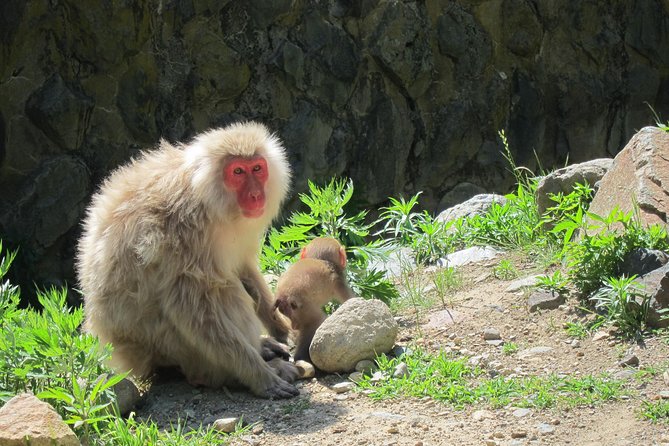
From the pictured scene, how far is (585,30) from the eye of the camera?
1022 cm

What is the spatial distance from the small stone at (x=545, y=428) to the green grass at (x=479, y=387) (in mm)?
163

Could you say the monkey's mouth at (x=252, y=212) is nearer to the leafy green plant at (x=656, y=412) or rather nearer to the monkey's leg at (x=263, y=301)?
the monkey's leg at (x=263, y=301)

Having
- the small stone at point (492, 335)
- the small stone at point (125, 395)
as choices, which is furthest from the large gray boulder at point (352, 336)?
the small stone at point (125, 395)

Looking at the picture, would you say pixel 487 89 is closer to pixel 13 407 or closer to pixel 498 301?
pixel 498 301

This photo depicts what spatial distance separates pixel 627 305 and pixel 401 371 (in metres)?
1.09

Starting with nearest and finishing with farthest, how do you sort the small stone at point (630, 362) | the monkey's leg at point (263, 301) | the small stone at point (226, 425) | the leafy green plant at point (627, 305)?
the small stone at point (226, 425) → the small stone at point (630, 362) → the leafy green plant at point (627, 305) → the monkey's leg at point (263, 301)

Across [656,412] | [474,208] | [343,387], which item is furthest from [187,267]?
[474,208]

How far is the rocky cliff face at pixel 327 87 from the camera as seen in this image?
818 cm

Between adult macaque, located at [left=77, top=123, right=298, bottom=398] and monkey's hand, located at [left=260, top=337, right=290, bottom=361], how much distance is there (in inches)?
2.9

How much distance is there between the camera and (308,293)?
193 inches

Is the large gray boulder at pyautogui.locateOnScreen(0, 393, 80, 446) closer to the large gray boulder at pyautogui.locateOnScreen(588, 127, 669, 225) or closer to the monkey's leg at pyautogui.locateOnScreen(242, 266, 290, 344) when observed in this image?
the monkey's leg at pyautogui.locateOnScreen(242, 266, 290, 344)

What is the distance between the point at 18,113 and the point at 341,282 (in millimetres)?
4234

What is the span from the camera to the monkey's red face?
15.1ft

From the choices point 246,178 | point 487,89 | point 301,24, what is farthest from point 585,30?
point 246,178
